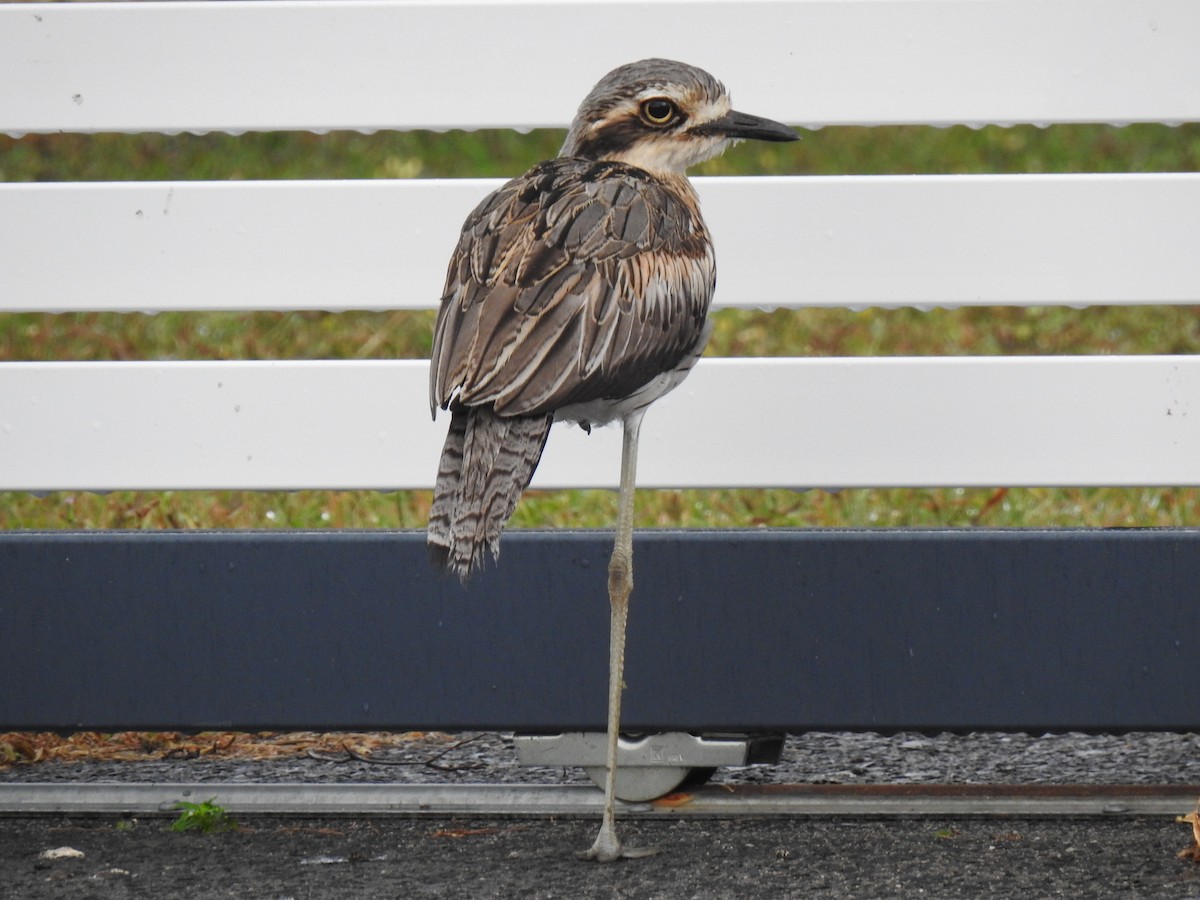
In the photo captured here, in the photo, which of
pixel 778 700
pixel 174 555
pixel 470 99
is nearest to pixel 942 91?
pixel 470 99

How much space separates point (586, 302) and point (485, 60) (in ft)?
3.20

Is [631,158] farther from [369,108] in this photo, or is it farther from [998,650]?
[998,650]

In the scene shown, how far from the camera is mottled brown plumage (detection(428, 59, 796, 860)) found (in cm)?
381

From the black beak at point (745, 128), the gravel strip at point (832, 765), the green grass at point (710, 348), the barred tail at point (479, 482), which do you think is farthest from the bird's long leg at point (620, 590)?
the green grass at point (710, 348)

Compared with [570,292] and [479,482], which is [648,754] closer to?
[479,482]

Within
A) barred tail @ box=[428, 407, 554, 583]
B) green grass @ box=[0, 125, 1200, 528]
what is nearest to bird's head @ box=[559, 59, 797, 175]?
barred tail @ box=[428, 407, 554, 583]

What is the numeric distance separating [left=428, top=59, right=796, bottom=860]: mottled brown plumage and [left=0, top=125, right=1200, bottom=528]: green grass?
2.05 meters

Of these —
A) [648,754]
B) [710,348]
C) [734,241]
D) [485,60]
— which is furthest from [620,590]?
[710,348]

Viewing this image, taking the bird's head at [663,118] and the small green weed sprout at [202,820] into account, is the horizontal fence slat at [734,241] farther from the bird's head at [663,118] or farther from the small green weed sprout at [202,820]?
the small green weed sprout at [202,820]

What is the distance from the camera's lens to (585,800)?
448cm

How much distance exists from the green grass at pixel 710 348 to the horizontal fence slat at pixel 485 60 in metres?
1.89

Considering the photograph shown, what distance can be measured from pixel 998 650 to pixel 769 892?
96 cm

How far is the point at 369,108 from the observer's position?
15.1 feet

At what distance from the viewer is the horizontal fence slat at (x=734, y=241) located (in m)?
4.60
